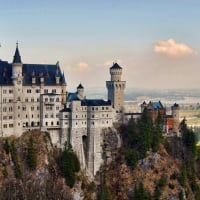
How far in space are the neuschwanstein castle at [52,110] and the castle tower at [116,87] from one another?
488 centimetres

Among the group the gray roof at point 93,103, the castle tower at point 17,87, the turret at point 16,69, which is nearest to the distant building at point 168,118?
the gray roof at point 93,103

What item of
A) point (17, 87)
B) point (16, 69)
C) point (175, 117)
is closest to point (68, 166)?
point (17, 87)

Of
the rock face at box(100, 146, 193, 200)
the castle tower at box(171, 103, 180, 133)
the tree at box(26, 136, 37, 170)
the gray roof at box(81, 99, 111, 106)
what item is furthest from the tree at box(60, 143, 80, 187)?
the castle tower at box(171, 103, 180, 133)

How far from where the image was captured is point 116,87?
110 metres

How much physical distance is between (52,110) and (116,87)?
16552 millimetres

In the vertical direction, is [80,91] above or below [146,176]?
above

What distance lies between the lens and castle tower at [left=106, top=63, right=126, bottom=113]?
4343 inches

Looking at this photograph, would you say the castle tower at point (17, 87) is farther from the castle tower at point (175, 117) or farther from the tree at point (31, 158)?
the castle tower at point (175, 117)

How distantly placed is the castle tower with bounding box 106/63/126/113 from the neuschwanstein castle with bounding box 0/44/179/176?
4880 mm

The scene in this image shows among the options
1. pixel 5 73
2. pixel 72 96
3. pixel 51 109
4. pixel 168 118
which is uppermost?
pixel 5 73

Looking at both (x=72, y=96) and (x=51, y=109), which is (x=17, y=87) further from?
(x=72, y=96)

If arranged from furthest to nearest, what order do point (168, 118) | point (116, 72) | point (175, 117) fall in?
point (175, 117) → point (168, 118) → point (116, 72)

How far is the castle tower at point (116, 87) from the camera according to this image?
362ft

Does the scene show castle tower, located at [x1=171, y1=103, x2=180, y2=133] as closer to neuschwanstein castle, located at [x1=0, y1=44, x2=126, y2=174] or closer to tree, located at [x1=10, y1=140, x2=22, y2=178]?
neuschwanstein castle, located at [x1=0, y1=44, x2=126, y2=174]
